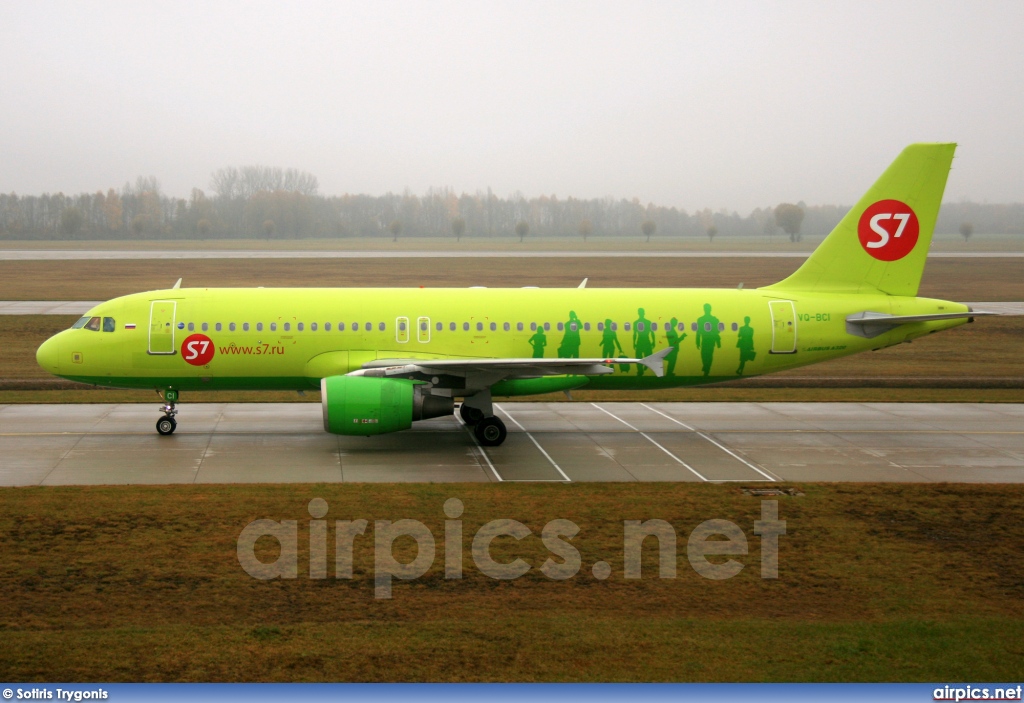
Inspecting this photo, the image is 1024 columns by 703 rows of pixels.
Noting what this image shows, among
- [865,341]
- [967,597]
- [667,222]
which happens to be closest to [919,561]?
[967,597]

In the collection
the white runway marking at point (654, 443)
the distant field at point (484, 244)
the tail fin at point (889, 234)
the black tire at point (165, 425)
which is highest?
the distant field at point (484, 244)

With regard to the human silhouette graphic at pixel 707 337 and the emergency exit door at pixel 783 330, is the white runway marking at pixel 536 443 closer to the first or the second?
the human silhouette graphic at pixel 707 337

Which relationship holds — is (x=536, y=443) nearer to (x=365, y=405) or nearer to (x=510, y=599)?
(x=365, y=405)

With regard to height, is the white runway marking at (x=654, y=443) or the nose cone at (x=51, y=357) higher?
the nose cone at (x=51, y=357)

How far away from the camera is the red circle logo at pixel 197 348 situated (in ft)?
86.5

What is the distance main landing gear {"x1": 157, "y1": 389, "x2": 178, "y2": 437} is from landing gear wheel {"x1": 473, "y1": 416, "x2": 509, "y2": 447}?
27.7 feet

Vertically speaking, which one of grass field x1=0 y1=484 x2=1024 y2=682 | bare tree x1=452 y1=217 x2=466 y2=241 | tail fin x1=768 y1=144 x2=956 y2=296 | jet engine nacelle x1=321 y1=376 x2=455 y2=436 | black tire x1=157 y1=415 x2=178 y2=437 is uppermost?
bare tree x1=452 y1=217 x2=466 y2=241

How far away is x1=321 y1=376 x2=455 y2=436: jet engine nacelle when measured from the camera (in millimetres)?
23859

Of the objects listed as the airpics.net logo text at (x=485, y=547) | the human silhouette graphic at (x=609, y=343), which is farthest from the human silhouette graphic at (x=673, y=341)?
the airpics.net logo text at (x=485, y=547)

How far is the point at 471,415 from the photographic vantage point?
87.2ft

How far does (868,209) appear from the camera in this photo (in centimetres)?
2847

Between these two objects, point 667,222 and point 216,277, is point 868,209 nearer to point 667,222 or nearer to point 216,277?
point 216,277

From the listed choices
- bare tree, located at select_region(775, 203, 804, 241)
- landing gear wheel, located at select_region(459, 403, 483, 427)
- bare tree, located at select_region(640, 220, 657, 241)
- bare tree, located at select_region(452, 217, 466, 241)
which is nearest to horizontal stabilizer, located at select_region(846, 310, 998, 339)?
landing gear wheel, located at select_region(459, 403, 483, 427)

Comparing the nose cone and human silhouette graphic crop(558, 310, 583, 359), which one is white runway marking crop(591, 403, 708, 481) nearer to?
human silhouette graphic crop(558, 310, 583, 359)
